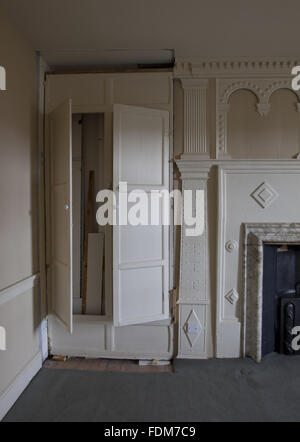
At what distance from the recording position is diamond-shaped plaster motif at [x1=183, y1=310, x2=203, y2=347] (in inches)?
102

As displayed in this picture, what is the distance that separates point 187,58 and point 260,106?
0.77 m

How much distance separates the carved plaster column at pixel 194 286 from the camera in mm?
2572

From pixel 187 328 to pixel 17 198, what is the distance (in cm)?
182

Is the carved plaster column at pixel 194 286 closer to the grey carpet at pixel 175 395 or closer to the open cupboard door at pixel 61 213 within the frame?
the grey carpet at pixel 175 395

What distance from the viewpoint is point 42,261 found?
2.58m

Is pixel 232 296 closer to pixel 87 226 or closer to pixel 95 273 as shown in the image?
pixel 95 273

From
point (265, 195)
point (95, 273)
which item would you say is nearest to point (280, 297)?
point (265, 195)

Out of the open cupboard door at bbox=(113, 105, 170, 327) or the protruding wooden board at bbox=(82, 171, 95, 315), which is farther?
the protruding wooden board at bbox=(82, 171, 95, 315)

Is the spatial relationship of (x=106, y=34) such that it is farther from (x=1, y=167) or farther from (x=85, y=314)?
(x=85, y=314)

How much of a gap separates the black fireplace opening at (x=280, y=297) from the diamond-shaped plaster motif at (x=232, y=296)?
0.91ft

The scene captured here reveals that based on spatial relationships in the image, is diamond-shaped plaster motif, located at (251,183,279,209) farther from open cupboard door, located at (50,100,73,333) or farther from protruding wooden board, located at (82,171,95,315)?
open cupboard door, located at (50,100,73,333)

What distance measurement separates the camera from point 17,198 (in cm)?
215

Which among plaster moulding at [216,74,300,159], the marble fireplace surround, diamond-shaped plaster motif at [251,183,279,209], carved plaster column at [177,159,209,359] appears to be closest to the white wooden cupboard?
carved plaster column at [177,159,209,359]

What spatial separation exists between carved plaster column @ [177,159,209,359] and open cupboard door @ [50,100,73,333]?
3.24 feet
